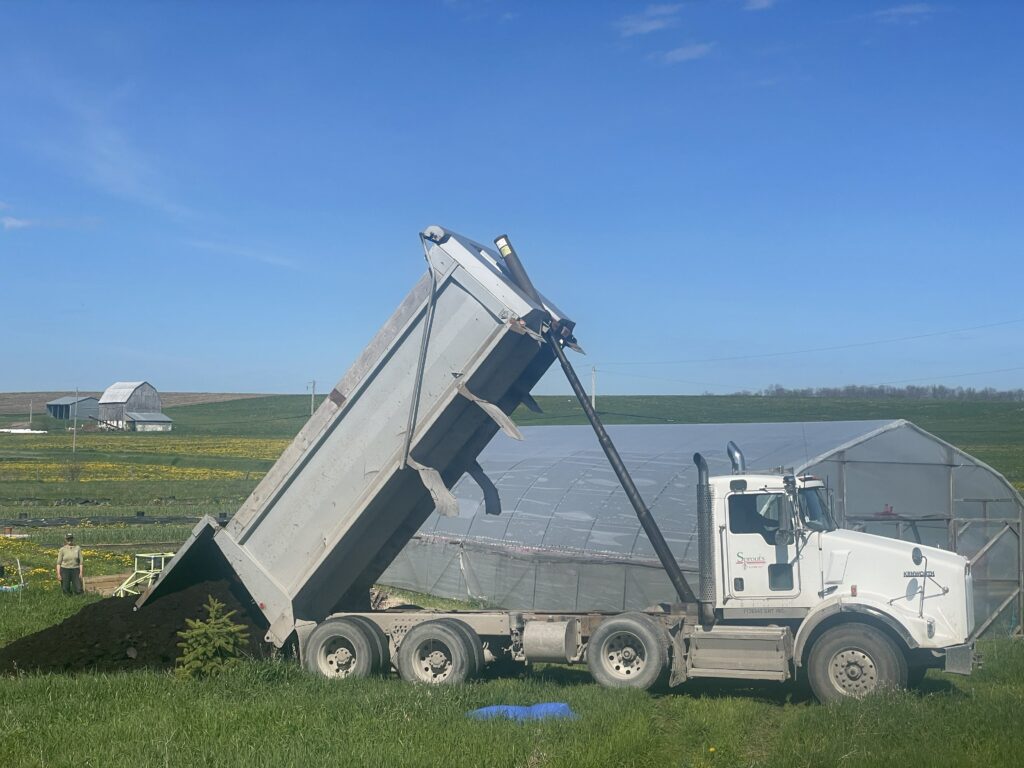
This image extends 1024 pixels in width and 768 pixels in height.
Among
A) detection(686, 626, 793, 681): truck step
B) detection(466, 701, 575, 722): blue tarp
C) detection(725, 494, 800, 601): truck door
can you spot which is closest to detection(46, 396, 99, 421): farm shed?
detection(725, 494, 800, 601): truck door

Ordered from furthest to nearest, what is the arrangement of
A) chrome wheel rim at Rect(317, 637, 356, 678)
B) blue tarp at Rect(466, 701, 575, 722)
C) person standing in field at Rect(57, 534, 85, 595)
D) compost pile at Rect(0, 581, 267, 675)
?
person standing in field at Rect(57, 534, 85, 595), chrome wheel rim at Rect(317, 637, 356, 678), compost pile at Rect(0, 581, 267, 675), blue tarp at Rect(466, 701, 575, 722)

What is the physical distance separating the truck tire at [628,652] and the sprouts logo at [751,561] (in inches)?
49.3

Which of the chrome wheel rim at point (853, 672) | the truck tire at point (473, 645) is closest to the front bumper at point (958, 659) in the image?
the chrome wheel rim at point (853, 672)

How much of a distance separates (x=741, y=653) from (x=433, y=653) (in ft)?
12.1

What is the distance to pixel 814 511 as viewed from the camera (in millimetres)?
12906

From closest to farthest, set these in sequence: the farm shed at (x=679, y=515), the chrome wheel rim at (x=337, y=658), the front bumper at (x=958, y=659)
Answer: the front bumper at (x=958, y=659), the chrome wheel rim at (x=337, y=658), the farm shed at (x=679, y=515)

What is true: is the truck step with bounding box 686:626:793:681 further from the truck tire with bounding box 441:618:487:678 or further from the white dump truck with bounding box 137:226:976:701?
the truck tire with bounding box 441:618:487:678

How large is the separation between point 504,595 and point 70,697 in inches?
513

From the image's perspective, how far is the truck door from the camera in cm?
1262

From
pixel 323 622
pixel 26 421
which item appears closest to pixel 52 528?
pixel 323 622

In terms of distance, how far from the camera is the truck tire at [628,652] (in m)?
12.3

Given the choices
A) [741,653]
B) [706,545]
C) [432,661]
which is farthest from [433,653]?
[741,653]

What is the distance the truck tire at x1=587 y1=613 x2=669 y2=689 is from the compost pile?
4175 mm

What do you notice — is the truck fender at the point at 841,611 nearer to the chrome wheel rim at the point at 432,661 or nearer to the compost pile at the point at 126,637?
the chrome wheel rim at the point at 432,661
